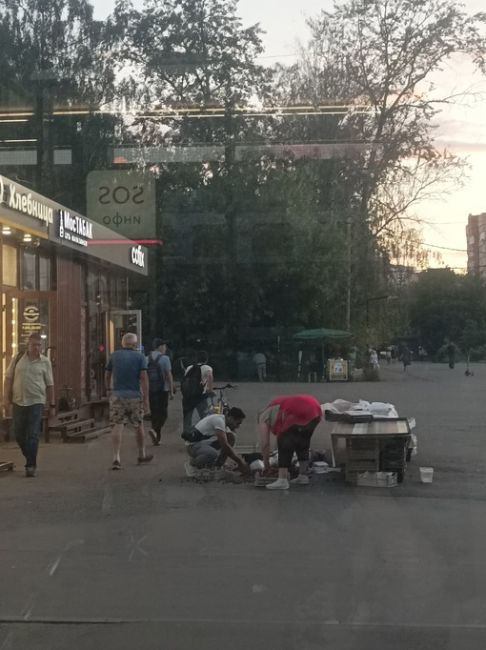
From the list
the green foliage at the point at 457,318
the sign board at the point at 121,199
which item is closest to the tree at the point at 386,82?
the sign board at the point at 121,199

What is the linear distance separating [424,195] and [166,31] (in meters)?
6.37

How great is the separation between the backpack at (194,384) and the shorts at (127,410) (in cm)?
120

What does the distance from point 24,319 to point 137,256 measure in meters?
5.46

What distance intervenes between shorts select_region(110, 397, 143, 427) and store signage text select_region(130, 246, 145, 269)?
824 cm

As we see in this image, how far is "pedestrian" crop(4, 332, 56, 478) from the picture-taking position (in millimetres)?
10227

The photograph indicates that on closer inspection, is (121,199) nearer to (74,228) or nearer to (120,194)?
(120,194)

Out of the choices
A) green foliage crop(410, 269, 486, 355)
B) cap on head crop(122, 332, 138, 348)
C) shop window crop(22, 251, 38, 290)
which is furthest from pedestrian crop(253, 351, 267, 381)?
green foliage crop(410, 269, 486, 355)

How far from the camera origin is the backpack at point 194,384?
12.2 meters

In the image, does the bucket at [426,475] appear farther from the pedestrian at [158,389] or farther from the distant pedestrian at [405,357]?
the distant pedestrian at [405,357]

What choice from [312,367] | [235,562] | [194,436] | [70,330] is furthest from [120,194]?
[235,562]

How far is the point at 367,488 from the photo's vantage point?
31.2ft

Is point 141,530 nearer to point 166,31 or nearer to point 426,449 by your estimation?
point 426,449

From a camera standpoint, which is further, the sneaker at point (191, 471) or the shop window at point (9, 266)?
the shop window at point (9, 266)

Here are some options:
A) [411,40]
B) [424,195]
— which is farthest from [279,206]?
[411,40]
